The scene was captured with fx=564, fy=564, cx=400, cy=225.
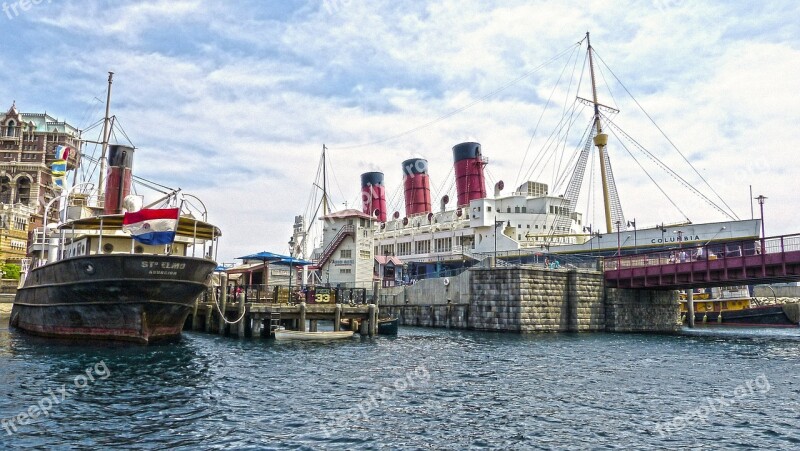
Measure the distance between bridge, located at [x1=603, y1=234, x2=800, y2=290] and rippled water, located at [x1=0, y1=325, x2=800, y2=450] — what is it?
36.2ft

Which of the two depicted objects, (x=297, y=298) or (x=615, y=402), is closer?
(x=615, y=402)

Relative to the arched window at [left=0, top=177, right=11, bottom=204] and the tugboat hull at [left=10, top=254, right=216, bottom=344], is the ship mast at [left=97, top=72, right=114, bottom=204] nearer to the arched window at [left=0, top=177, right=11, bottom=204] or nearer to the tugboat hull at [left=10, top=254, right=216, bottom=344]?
the tugboat hull at [left=10, top=254, right=216, bottom=344]

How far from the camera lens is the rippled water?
13.0 m

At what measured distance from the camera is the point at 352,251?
5656cm

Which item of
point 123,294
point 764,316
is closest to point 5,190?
point 123,294

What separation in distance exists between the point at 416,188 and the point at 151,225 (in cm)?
6202

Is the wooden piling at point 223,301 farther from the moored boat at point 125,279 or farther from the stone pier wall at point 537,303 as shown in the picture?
the stone pier wall at point 537,303

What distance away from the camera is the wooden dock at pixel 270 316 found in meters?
33.0

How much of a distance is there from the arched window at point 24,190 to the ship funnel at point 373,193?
61.9m

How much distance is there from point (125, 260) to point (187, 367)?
6.21 metres

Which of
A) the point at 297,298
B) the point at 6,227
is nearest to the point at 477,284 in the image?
the point at 297,298

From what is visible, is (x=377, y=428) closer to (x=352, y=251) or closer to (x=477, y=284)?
(x=477, y=284)

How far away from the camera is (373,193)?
8844 centimetres

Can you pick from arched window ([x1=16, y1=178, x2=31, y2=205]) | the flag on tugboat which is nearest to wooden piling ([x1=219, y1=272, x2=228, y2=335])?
the flag on tugboat
